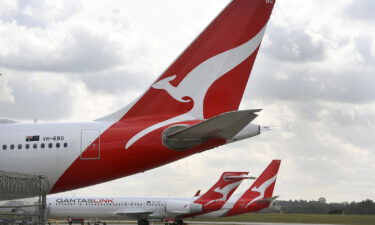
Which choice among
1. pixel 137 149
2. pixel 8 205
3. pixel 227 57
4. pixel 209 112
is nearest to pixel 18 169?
pixel 8 205

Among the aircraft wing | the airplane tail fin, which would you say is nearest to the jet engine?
the aircraft wing

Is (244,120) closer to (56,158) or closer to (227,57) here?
(227,57)

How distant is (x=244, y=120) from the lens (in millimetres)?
13258

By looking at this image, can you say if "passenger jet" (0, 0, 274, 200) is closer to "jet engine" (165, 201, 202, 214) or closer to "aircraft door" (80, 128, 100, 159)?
"aircraft door" (80, 128, 100, 159)

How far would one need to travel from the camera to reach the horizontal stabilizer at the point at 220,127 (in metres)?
13.0

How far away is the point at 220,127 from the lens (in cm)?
1383

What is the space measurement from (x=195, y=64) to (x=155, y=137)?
7.77 feet

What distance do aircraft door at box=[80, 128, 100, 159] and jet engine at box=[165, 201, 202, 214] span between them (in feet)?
126

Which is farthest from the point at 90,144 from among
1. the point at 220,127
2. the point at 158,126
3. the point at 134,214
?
the point at 134,214

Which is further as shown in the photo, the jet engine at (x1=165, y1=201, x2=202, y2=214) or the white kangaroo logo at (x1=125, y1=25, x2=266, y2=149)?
the jet engine at (x1=165, y1=201, x2=202, y2=214)

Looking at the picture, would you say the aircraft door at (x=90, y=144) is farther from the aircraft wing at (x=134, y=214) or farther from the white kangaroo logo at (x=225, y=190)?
the aircraft wing at (x=134, y=214)

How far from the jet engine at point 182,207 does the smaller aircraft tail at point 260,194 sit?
3441 millimetres

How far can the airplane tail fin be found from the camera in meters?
15.9

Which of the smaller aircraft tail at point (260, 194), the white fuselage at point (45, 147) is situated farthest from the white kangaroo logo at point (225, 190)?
the white fuselage at point (45, 147)
